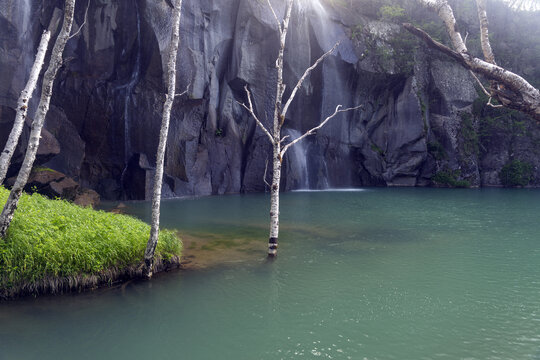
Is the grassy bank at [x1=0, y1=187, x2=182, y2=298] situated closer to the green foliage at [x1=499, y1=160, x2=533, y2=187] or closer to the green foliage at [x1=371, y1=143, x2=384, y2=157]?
the green foliage at [x1=371, y1=143, x2=384, y2=157]

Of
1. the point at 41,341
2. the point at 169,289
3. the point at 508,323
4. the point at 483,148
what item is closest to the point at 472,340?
the point at 508,323

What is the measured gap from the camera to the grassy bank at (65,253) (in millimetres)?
8102

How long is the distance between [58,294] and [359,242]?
31.2 feet

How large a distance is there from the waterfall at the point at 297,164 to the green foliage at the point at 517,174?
23.5 meters

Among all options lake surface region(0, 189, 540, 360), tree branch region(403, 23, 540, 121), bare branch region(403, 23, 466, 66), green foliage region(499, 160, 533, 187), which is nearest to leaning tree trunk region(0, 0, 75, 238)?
lake surface region(0, 189, 540, 360)

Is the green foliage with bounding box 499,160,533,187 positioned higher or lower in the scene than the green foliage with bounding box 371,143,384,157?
lower

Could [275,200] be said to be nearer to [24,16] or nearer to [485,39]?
[485,39]

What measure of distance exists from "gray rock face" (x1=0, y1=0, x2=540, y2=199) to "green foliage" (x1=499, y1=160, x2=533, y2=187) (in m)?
1.04

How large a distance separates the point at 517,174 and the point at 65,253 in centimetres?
4815

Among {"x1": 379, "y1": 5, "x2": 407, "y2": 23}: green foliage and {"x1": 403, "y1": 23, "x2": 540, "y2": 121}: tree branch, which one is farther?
{"x1": 379, "y1": 5, "x2": 407, "y2": 23}: green foliage

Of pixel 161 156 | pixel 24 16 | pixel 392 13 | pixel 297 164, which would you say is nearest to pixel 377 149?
pixel 297 164

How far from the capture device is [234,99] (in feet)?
113

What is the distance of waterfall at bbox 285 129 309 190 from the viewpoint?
37.9 m

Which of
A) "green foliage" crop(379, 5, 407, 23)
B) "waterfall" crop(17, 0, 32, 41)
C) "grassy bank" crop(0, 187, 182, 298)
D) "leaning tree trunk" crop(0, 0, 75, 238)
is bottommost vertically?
"grassy bank" crop(0, 187, 182, 298)
